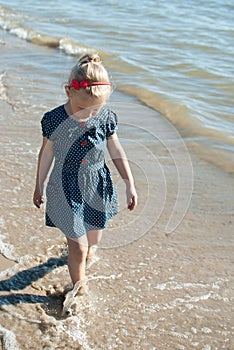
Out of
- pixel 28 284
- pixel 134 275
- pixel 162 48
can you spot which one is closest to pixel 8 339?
pixel 28 284

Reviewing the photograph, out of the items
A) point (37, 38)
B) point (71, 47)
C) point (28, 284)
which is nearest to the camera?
point (28, 284)

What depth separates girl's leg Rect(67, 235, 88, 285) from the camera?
286 centimetres

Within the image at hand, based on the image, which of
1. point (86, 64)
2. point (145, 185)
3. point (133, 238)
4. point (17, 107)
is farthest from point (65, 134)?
point (17, 107)

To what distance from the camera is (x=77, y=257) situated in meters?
2.88

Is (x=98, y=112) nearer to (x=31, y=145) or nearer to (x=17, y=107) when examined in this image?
(x=31, y=145)

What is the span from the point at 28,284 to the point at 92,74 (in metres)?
1.29

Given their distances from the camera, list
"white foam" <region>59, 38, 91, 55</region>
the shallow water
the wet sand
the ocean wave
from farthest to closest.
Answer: the ocean wave → "white foam" <region>59, 38, 91, 55</region> → the shallow water → the wet sand

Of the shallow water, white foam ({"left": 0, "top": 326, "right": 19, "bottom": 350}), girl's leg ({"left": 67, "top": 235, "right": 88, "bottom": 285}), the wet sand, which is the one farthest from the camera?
the shallow water

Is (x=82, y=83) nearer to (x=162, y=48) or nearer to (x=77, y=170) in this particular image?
(x=77, y=170)

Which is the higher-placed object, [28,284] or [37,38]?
[37,38]

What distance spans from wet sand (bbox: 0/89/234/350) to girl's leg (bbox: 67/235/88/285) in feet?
0.47

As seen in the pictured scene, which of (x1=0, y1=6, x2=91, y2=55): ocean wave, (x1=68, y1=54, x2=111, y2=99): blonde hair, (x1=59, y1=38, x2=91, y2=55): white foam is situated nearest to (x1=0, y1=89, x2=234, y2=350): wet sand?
(x1=68, y1=54, x2=111, y2=99): blonde hair

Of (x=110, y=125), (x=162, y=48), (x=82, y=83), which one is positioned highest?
(x=82, y=83)

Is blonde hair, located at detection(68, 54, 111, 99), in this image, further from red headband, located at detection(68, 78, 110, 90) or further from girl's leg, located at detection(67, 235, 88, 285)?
girl's leg, located at detection(67, 235, 88, 285)
